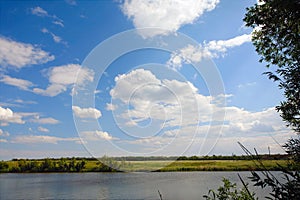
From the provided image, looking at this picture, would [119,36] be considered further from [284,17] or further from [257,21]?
[284,17]

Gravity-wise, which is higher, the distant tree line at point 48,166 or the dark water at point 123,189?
the distant tree line at point 48,166

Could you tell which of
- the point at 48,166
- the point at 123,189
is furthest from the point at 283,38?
the point at 48,166

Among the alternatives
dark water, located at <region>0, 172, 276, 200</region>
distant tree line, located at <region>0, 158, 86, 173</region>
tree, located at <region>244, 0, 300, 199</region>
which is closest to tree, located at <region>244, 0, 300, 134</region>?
tree, located at <region>244, 0, 300, 199</region>

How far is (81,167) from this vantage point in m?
102

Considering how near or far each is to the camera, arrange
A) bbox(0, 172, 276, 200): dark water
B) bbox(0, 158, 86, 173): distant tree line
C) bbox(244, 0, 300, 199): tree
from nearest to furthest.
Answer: bbox(244, 0, 300, 199): tree < bbox(0, 172, 276, 200): dark water < bbox(0, 158, 86, 173): distant tree line

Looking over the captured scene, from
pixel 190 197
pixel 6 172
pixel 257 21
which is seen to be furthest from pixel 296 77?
pixel 6 172

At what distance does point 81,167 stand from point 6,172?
1199 inches

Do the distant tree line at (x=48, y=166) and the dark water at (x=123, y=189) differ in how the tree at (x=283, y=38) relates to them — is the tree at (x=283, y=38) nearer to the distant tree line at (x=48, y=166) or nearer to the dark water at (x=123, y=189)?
the dark water at (x=123, y=189)

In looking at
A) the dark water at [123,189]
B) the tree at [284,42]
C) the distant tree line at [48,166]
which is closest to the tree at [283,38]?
the tree at [284,42]

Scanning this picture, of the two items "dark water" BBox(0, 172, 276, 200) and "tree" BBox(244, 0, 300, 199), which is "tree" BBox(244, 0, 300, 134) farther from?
"dark water" BBox(0, 172, 276, 200)

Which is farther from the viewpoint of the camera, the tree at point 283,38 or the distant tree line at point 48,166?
the distant tree line at point 48,166

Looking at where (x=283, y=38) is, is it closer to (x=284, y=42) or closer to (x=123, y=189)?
(x=284, y=42)

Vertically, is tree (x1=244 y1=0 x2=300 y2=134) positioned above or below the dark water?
above

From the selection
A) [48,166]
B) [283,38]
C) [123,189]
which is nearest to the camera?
[283,38]
